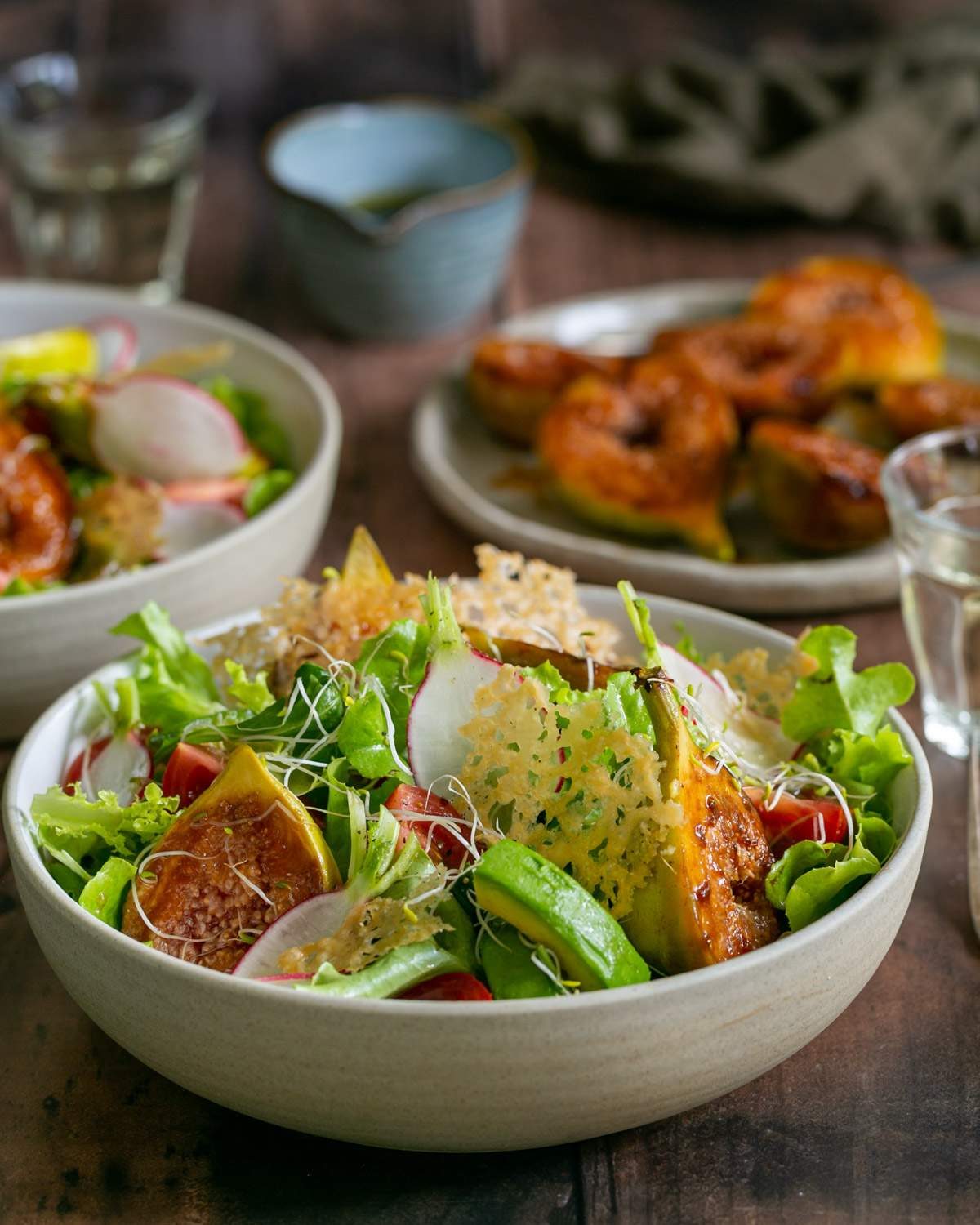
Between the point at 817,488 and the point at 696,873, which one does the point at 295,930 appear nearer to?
the point at 696,873

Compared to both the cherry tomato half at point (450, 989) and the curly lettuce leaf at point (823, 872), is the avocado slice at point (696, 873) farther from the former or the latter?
the cherry tomato half at point (450, 989)

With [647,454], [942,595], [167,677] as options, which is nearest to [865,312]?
[647,454]

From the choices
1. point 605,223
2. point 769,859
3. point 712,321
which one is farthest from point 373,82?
point 769,859

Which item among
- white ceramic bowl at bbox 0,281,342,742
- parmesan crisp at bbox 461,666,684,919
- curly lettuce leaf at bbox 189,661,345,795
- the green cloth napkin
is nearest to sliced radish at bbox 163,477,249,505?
white ceramic bowl at bbox 0,281,342,742

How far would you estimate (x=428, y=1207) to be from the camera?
114 centimetres

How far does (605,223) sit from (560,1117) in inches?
99.2

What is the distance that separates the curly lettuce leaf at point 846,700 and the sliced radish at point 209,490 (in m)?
0.89

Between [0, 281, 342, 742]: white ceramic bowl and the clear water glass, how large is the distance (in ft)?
2.34

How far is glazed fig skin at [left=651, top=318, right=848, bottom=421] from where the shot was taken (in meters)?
2.34

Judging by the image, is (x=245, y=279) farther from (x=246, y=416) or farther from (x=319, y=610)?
(x=319, y=610)

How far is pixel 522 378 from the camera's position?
2385 mm

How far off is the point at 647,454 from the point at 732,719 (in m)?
0.87

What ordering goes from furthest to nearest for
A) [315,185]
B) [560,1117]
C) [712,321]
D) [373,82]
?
[373,82] < [315,185] < [712,321] < [560,1117]

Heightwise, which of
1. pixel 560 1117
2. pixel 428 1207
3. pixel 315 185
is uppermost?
pixel 560 1117
